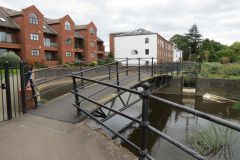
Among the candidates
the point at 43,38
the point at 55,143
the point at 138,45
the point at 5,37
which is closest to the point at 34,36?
the point at 43,38

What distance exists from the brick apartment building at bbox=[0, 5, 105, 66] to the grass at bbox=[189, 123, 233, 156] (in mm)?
27108

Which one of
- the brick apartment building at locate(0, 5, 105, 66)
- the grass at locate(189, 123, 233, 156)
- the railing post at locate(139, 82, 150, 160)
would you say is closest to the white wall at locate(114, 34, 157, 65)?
the brick apartment building at locate(0, 5, 105, 66)

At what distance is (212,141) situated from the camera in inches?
285

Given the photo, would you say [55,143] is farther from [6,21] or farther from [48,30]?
[48,30]

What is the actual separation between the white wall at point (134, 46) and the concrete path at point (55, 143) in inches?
1685

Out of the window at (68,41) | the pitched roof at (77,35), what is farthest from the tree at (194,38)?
the window at (68,41)

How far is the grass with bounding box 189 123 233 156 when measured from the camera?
7090mm

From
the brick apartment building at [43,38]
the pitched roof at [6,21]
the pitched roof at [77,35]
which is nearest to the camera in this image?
the pitched roof at [6,21]

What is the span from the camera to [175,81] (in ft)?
65.4

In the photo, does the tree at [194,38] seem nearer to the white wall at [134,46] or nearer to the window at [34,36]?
the white wall at [134,46]

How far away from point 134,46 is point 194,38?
3883 cm

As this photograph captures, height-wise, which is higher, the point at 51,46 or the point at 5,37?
the point at 5,37

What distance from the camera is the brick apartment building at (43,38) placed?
31297 mm

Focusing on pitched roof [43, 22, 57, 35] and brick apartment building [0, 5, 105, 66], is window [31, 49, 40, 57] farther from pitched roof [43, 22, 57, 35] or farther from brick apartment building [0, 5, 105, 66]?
pitched roof [43, 22, 57, 35]
